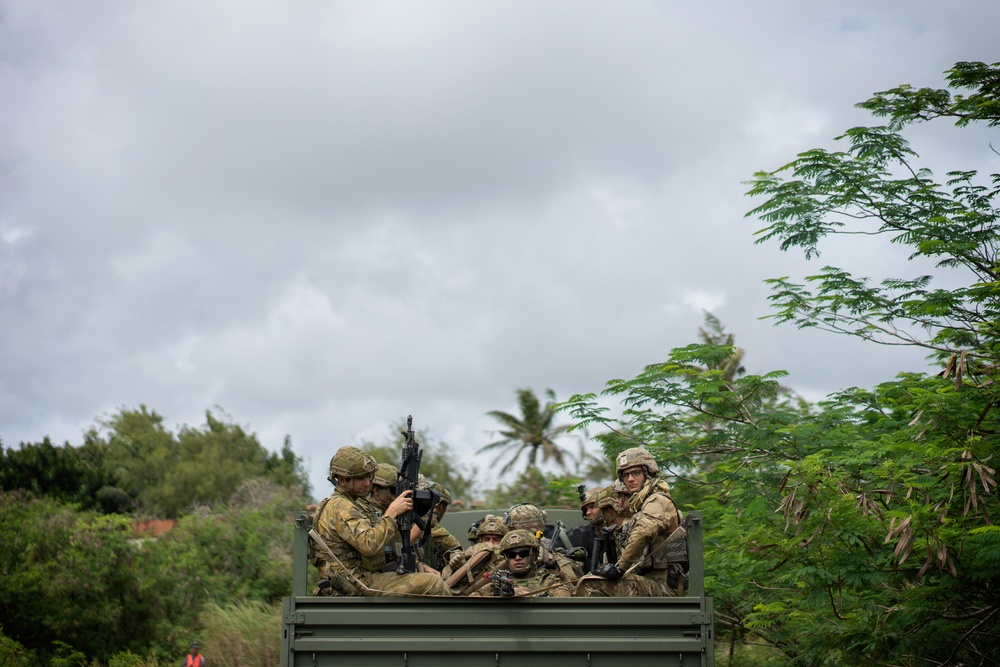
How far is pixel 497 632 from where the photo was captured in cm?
672

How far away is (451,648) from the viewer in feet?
22.0

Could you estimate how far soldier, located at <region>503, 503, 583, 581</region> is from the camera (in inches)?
311

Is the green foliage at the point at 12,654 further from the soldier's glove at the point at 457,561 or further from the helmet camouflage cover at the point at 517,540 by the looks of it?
the helmet camouflage cover at the point at 517,540

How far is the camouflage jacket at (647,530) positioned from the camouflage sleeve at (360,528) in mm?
1516

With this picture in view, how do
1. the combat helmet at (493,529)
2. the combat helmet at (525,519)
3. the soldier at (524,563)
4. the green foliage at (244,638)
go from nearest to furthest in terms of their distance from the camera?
the soldier at (524,563) < the combat helmet at (493,529) < the combat helmet at (525,519) < the green foliage at (244,638)

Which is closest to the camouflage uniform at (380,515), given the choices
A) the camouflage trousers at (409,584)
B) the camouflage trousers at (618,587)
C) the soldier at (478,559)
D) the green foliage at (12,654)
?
the camouflage trousers at (409,584)

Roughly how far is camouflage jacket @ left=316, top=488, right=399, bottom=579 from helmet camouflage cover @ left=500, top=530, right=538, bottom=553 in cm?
69

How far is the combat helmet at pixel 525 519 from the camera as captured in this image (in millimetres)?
8375

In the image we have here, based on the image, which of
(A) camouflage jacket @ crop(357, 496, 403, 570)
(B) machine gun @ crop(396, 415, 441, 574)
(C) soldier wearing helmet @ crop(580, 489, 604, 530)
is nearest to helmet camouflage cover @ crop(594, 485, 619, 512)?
(C) soldier wearing helmet @ crop(580, 489, 604, 530)

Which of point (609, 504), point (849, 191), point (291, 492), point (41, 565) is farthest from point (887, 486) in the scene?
point (291, 492)

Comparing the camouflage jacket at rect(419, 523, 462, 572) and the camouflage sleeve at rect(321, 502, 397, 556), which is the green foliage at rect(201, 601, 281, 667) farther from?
the camouflage sleeve at rect(321, 502, 397, 556)

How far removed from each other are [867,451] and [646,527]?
4.21m

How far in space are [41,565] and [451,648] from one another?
1331 cm

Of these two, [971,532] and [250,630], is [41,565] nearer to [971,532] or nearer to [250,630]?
[250,630]
